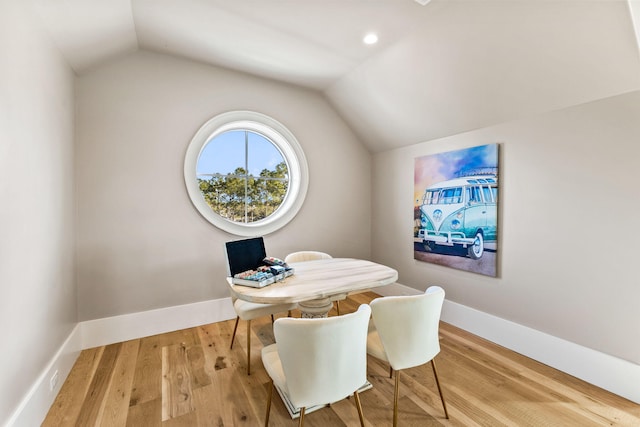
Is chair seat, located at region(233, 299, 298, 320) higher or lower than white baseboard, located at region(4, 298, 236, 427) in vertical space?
higher

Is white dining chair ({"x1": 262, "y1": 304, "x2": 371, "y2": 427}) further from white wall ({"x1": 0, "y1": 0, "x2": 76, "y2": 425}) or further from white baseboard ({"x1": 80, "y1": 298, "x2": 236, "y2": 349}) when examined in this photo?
white baseboard ({"x1": 80, "y1": 298, "x2": 236, "y2": 349})

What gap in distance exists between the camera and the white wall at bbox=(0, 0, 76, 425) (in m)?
1.28

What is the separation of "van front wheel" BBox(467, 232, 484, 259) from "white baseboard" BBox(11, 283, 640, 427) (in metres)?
0.53

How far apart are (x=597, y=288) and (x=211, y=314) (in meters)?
3.24

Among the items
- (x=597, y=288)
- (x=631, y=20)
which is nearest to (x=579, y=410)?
(x=597, y=288)

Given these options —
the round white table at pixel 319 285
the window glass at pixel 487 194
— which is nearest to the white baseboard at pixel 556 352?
the window glass at pixel 487 194

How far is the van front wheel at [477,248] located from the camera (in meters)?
2.55

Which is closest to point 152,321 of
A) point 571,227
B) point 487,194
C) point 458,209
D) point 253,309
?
point 253,309

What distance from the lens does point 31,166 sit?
5.04ft

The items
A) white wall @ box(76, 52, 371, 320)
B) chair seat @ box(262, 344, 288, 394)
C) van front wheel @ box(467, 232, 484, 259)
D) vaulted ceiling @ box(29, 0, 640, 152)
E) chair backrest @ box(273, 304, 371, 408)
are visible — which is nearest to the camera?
chair backrest @ box(273, 304, 371, 408)

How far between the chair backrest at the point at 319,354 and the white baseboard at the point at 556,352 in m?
1.84

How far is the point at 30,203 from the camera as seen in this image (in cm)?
153

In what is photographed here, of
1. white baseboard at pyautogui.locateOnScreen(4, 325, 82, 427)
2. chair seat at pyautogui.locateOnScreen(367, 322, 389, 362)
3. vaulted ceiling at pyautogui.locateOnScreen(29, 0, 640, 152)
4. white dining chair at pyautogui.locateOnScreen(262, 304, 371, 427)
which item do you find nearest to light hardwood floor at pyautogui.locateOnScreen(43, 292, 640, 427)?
white baseboard at pyautogui.locateOnScreen(4, 325, 82, 427)

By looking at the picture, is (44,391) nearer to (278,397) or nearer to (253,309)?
(253,309)
